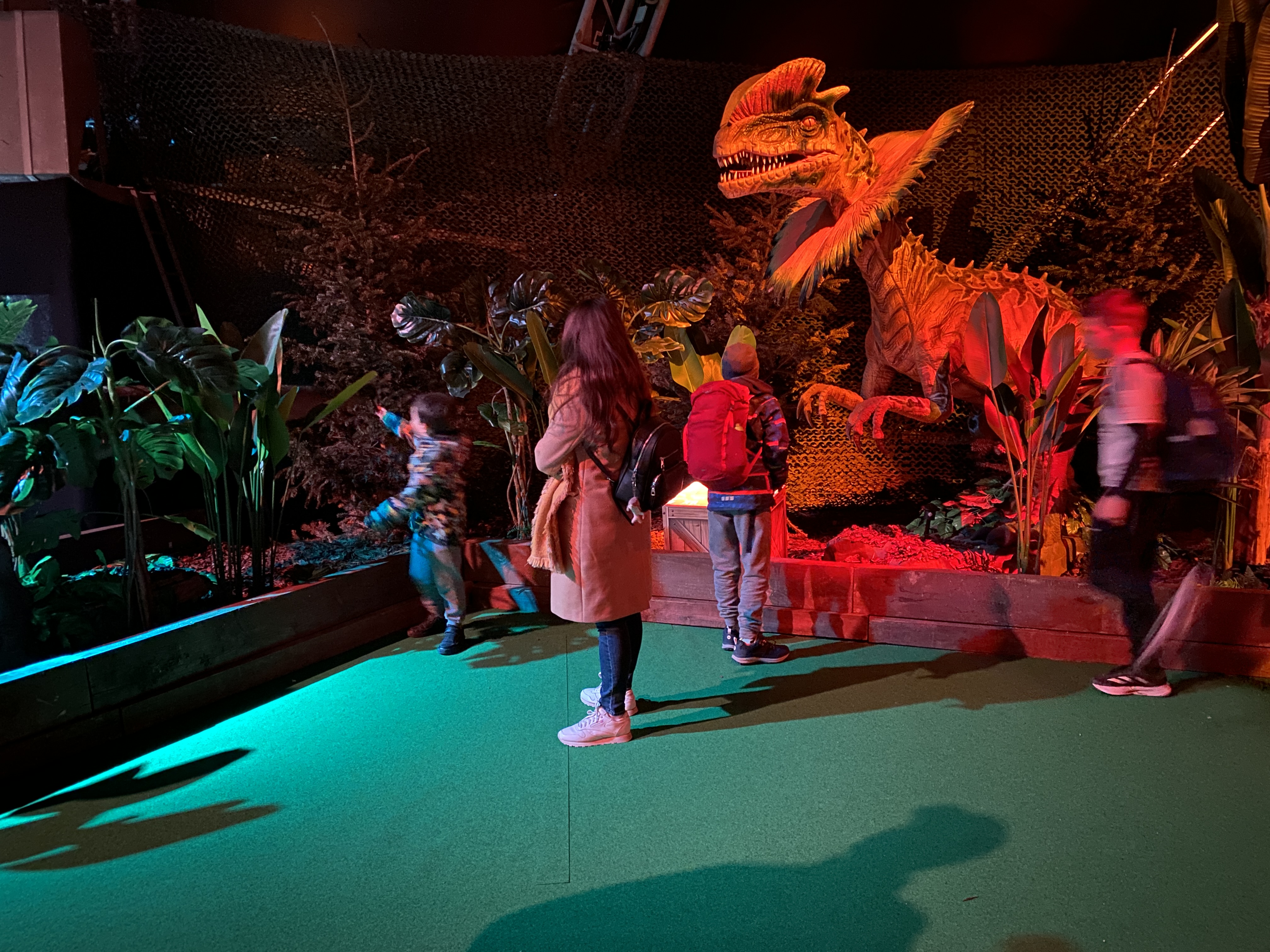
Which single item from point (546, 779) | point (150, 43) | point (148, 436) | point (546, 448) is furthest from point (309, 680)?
point (150, 43)

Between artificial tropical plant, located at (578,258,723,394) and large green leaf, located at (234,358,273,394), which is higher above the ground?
artificial tropical plant, located at (578,258,723,394)

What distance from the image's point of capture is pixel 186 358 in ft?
9.41

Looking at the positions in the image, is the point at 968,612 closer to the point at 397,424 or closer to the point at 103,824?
Answer: the point at 397,424

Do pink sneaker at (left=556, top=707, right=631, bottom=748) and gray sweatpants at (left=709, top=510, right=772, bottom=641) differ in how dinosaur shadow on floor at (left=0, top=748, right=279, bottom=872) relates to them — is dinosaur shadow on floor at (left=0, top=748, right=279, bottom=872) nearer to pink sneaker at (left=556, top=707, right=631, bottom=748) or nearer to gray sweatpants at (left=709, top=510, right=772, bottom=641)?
pink sneaker at (left=556, top=707, right=631, bottom=748)

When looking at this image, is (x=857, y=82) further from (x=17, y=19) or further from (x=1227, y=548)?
(x=17, y=19)

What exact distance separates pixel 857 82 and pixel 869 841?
474 cm

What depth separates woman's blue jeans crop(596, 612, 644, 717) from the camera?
2.50 m

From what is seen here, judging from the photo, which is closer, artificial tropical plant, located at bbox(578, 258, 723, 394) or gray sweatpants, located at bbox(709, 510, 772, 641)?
gray sweatpants, located at bbox(709, 510, 772, 641)

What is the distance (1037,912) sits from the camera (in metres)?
1.71

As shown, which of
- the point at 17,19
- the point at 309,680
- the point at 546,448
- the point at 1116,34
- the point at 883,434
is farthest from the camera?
the point at 1116,34

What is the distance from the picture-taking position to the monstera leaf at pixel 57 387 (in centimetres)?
260

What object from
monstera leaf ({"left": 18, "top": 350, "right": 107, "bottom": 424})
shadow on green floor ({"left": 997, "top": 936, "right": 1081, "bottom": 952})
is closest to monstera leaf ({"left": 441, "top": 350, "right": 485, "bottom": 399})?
monstera leaf ({"left": 18, "top": 350, "right": 107, "bottom": 424})

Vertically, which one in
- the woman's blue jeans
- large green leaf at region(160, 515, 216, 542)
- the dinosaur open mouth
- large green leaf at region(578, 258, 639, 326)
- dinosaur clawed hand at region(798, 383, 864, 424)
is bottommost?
the woman's blue jeans

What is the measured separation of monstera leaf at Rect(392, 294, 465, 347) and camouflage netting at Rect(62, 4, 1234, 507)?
106cm
